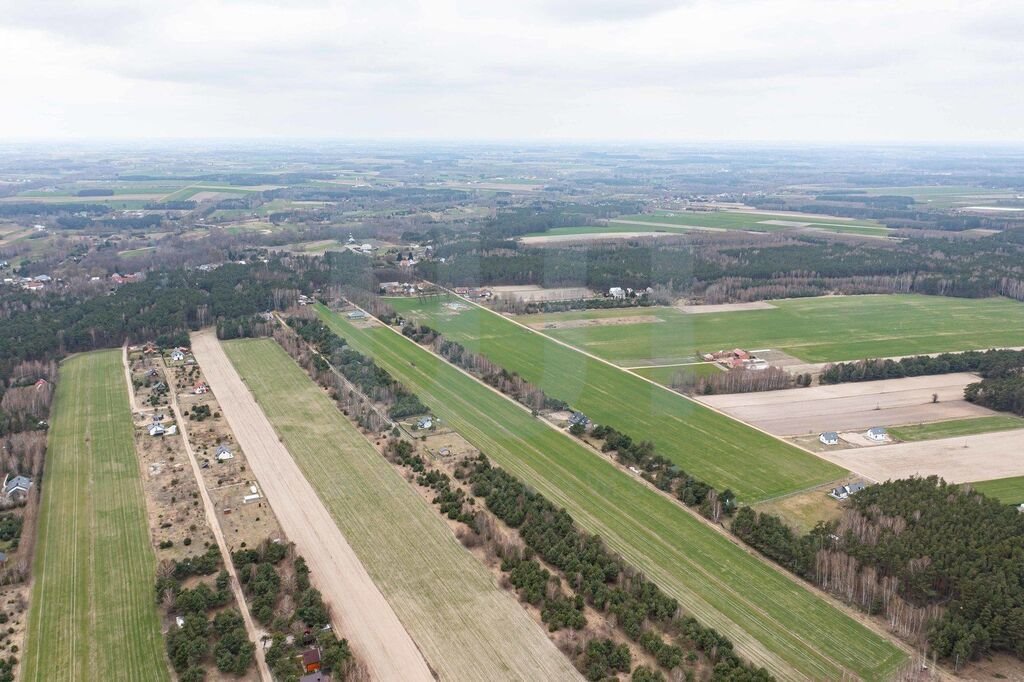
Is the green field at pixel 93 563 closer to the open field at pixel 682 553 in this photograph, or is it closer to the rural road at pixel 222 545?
the rural road at pixel 222 545

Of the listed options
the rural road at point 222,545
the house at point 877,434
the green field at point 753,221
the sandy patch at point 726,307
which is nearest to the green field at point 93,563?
the rural road at point 222,545

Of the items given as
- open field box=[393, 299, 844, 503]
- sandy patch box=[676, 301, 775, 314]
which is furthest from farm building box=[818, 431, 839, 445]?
sandy patch box=[676, 301, 775, 314]

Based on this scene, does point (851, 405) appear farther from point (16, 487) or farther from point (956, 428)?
point (16, 487)

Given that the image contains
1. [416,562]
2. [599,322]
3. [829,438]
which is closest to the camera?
[416,562]

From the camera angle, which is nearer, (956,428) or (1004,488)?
(1004,488)

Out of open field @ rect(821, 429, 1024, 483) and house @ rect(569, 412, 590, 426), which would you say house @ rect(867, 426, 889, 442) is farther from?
house @ rect(569, 412, 590, 426)

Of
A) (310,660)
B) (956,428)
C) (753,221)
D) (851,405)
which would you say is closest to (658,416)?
(851,405)

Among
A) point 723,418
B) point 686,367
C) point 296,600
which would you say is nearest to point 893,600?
point 723,418
